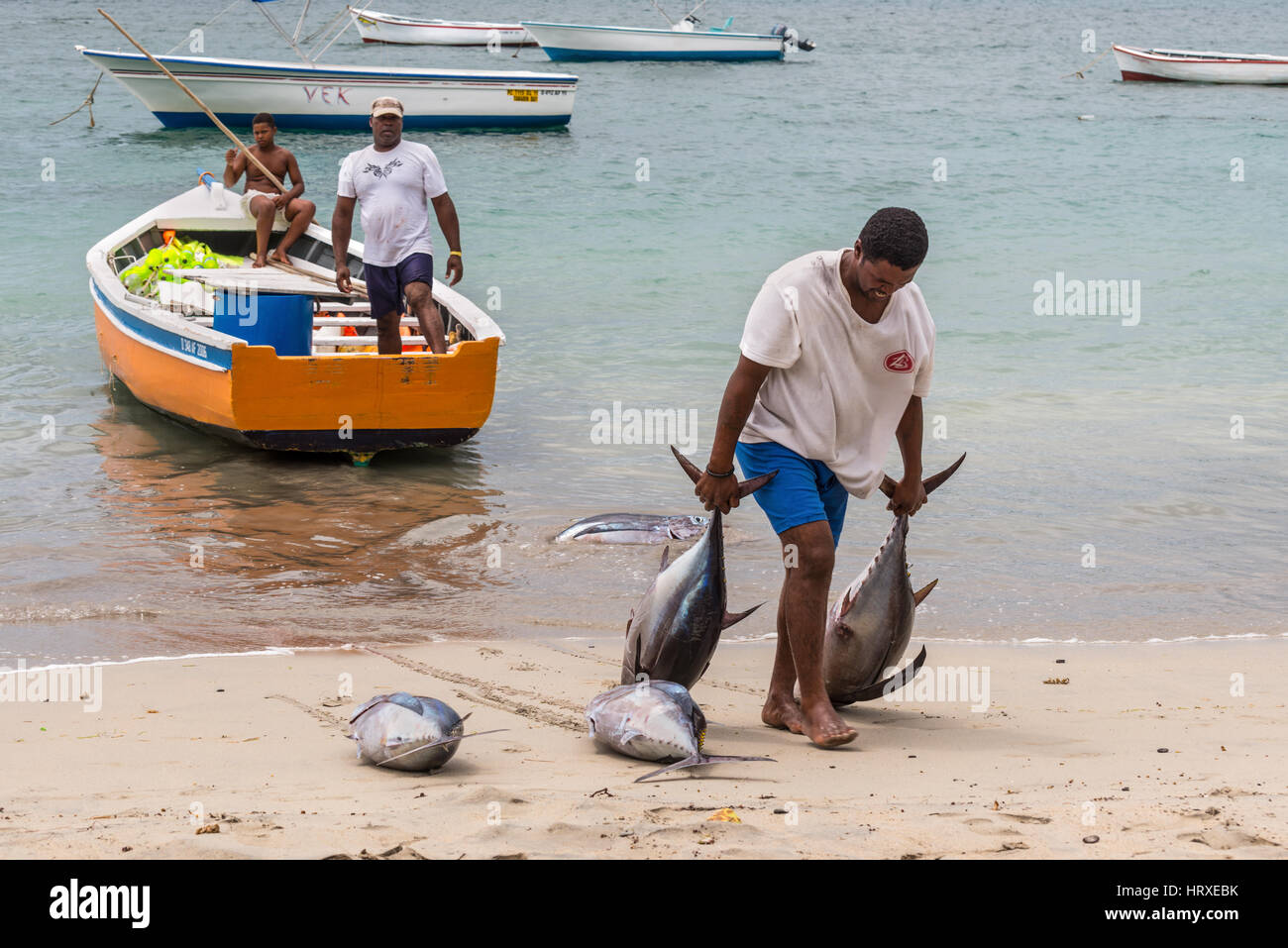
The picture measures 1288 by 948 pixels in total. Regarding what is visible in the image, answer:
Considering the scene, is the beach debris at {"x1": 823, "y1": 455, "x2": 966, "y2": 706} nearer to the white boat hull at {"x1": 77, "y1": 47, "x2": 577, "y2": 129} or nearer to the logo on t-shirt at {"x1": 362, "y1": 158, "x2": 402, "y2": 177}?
the logo on t-shirt at {"x1": 362, "y1": 158, "x2": 402, "y2": 177}

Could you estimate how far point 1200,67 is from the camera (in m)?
36.1

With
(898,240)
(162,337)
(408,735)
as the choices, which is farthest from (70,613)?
(898,240)

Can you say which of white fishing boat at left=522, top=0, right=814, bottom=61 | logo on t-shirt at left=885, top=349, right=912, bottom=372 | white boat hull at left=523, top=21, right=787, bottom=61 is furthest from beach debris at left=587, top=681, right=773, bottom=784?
white boat hull at left=523, top=21, right=787, bottom=61

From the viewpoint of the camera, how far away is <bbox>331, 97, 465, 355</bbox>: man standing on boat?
8.16m

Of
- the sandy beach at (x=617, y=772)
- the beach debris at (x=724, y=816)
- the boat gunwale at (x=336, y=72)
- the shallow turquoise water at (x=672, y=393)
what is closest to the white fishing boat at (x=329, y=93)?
the boat gunwale at (x=336, y=72)

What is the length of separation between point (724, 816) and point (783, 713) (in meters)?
1.08

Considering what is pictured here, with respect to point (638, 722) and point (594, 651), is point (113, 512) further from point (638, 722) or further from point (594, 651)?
point (638, 722)

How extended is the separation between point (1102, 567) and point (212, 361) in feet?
18.0

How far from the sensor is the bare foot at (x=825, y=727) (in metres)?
4.02

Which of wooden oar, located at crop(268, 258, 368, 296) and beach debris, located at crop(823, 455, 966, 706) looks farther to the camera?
wooden oar, located at crop(268, 258, 368, 296)

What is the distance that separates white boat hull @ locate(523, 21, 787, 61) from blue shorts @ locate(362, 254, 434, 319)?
3355 cm

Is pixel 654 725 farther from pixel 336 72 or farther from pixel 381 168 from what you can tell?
pixel 336 72

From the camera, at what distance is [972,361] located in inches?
495
